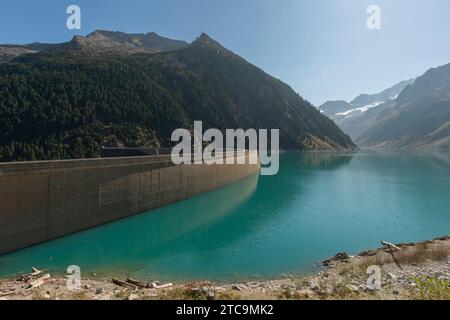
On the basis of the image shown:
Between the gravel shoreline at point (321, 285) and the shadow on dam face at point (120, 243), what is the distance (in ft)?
11.0

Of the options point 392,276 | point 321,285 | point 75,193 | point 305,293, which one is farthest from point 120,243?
point 392,276

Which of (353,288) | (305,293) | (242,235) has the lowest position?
(242,235)

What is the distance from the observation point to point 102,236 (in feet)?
92.0

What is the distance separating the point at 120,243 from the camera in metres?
27.0

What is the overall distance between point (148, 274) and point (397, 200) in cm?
4060

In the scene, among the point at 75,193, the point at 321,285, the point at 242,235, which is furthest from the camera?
the point at 242,235

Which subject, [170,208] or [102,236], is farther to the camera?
[170,208]

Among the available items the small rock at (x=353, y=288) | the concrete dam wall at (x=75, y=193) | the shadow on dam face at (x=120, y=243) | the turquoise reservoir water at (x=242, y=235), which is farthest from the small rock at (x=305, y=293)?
the concrete dam wall at (x=75, y=193)

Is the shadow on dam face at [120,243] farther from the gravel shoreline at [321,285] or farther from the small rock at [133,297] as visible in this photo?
the small rock at [133,297]

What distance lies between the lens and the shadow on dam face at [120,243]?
21627 millimetres

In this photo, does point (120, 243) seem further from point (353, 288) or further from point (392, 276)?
point (392, 276)

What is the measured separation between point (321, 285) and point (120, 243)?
1741cm
